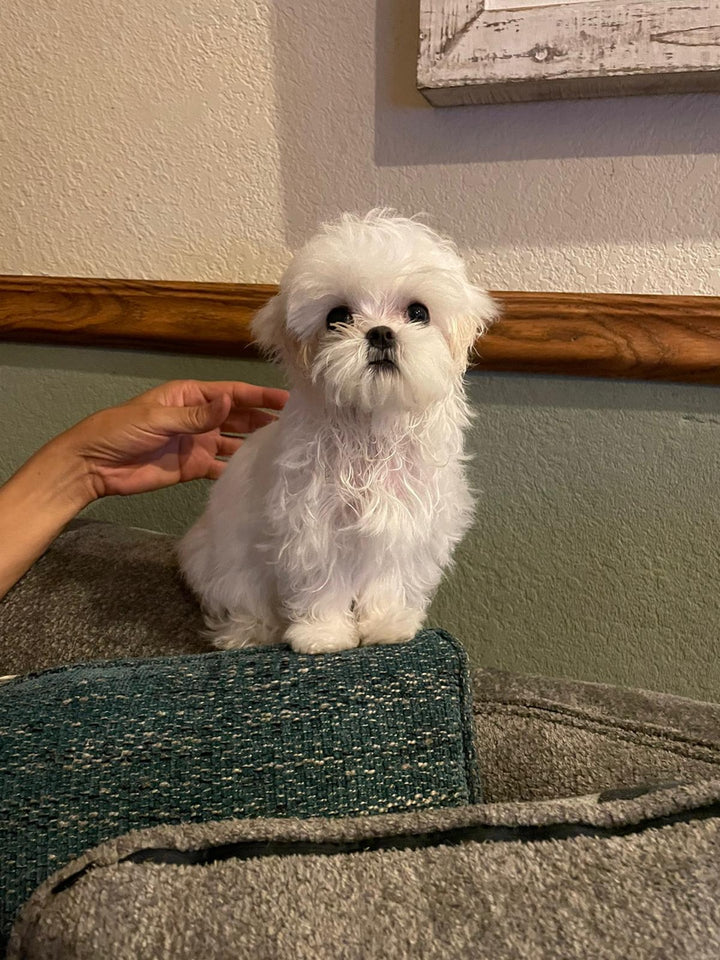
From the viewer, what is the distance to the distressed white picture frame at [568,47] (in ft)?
2.37

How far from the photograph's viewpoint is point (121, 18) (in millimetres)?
961

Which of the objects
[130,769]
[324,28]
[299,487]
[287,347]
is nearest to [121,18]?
[324,28]

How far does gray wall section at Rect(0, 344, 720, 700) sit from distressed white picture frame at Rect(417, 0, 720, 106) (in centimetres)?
35

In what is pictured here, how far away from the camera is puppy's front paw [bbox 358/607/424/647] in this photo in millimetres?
673

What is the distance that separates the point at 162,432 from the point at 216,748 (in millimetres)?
490

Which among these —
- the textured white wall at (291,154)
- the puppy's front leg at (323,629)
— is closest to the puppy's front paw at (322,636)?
the puppy's front leg at (323,629)

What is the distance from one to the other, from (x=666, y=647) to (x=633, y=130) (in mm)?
675

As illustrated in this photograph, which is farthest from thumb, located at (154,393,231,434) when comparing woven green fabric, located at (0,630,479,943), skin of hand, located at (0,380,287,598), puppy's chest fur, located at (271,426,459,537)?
woven green fabric, located at (0,630,479,943)

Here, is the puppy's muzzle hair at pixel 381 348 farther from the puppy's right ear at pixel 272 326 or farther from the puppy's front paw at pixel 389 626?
the puppy's front paw at pixel 389 626

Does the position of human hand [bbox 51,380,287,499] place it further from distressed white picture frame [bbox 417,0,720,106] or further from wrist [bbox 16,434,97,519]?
distressed white picture frame [bbox 417,0,720,106]

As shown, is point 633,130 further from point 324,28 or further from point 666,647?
point 666,647

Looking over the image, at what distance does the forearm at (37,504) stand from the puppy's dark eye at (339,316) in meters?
0.47

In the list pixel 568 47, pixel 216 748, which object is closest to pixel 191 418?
pixel 216 748

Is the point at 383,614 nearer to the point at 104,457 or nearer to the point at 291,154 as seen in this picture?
the point at 104,457
